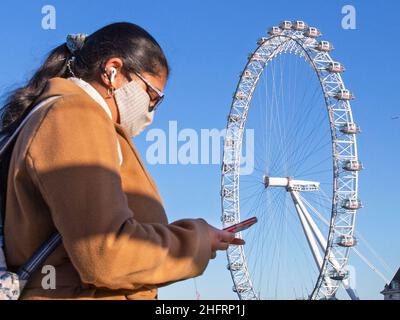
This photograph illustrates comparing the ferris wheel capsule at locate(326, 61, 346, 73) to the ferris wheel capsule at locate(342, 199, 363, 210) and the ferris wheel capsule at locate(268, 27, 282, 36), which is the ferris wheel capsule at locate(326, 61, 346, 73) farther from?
the ferris wheel capsule at locate(342, 199, 363, 210)

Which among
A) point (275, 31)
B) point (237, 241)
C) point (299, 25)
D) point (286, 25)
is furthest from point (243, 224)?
point (275, 31)

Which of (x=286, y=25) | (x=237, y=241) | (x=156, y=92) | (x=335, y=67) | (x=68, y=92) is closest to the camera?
(x=68, y=92)

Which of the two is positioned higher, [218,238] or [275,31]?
[275,31]

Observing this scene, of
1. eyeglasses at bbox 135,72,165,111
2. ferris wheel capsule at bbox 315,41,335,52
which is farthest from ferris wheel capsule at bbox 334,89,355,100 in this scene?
eyeglasses at bbox 135,72,165,111

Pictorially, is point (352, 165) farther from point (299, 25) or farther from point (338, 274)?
point (299, 25)

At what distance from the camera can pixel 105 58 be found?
2121 mm

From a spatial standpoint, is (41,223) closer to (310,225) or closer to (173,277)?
(173,277)

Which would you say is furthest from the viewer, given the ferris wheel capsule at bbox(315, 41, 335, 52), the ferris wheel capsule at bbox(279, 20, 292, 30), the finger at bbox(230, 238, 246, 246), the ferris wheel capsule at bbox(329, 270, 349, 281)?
the ferris wheel capsule at bbox(279, 20, 292, 30)

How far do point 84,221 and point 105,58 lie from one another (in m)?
0.59

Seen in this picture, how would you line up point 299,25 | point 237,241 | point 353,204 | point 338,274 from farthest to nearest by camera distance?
point 299,25
point 338,274
point 353,204
point 237,241

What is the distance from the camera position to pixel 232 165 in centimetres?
2870

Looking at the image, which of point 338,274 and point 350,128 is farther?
point 338,274

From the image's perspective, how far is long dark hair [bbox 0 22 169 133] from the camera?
6.96 ft
